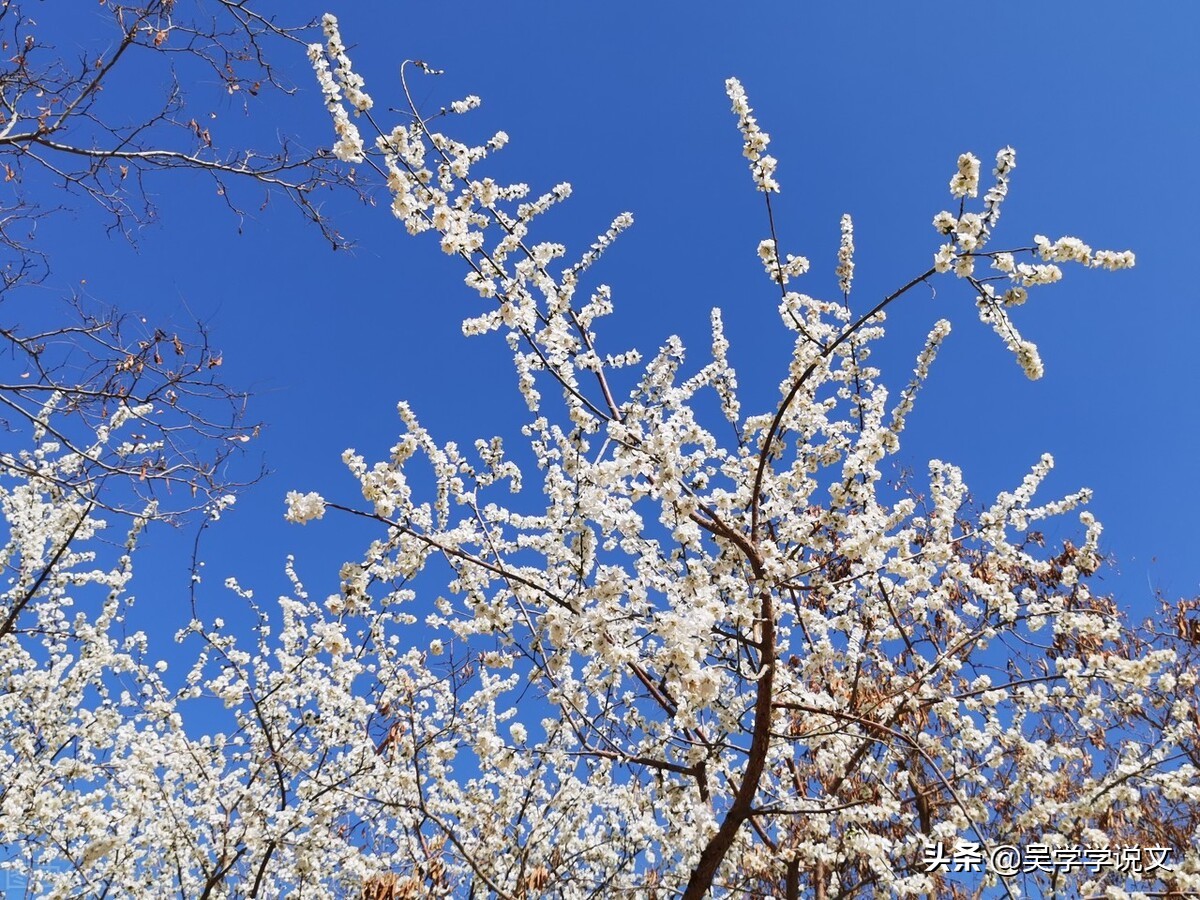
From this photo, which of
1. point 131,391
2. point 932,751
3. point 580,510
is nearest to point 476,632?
point 580,510

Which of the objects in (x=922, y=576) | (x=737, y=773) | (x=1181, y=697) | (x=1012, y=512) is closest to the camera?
(x=922, y=576)

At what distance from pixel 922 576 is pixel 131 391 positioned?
451 centimetres

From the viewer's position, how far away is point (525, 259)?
4.14m

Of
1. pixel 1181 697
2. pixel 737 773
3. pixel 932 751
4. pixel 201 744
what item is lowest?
pixel 201 744

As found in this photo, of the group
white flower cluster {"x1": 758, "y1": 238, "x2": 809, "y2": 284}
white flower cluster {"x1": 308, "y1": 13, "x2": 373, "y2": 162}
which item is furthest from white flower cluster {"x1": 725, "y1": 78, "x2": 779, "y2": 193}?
white flower cluster {"x1": 308, "y1": 13, "x2": 373, "y2": 162}

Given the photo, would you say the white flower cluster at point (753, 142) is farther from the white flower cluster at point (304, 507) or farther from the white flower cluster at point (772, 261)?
the white flower cluster at point (304, 507)

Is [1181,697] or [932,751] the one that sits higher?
[1181,697]

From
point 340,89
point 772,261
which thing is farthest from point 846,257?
point 340,89

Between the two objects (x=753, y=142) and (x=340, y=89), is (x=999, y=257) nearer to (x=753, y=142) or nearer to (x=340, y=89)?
(x=753, y=142)

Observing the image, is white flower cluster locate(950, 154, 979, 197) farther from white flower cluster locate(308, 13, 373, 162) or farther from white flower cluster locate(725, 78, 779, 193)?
white flower cluster locate(308, 13, 373, 162)

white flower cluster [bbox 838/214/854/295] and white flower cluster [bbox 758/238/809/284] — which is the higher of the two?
white flower cluster [bbox 838/214/854/295]

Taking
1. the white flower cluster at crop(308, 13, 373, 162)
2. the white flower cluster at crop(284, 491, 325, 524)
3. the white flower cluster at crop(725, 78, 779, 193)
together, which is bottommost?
the white flower cluster at crop(284, 491, 325, 524)

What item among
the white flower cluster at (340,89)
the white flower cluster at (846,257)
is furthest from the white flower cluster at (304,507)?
the white flower cluster at (846,257)

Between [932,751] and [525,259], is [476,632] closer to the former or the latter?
[525,259]
